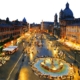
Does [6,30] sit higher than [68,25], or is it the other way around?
[68,25]

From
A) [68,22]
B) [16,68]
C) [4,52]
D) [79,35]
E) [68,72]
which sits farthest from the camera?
[68,22]

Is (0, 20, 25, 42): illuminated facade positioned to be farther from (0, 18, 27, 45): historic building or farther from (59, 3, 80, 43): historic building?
(59, 3, 80, 43): historic building

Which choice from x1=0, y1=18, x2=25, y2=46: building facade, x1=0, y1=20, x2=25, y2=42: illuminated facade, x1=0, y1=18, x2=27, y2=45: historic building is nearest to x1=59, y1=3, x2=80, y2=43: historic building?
x1=0, y1=18, x2=25, y2=46: building facade

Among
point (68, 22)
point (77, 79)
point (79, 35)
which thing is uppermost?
point (68, 22)

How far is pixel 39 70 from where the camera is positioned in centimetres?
4116

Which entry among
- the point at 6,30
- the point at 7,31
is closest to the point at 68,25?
the point at 7,31

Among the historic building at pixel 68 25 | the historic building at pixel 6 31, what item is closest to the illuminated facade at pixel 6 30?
the historic building at pixel 6 31

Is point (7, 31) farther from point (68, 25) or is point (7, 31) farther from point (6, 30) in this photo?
point (68, 25)

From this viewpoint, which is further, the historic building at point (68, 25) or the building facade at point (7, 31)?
the historic building at point (68, 25)

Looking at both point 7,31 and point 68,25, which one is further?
point 68,25

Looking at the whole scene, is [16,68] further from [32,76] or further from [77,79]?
[77,79]

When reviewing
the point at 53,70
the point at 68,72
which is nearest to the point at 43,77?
the point at 53,70

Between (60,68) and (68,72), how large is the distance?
3069 mm

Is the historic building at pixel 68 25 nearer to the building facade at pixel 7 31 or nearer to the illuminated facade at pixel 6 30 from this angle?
the building facade at pixel 7 31
